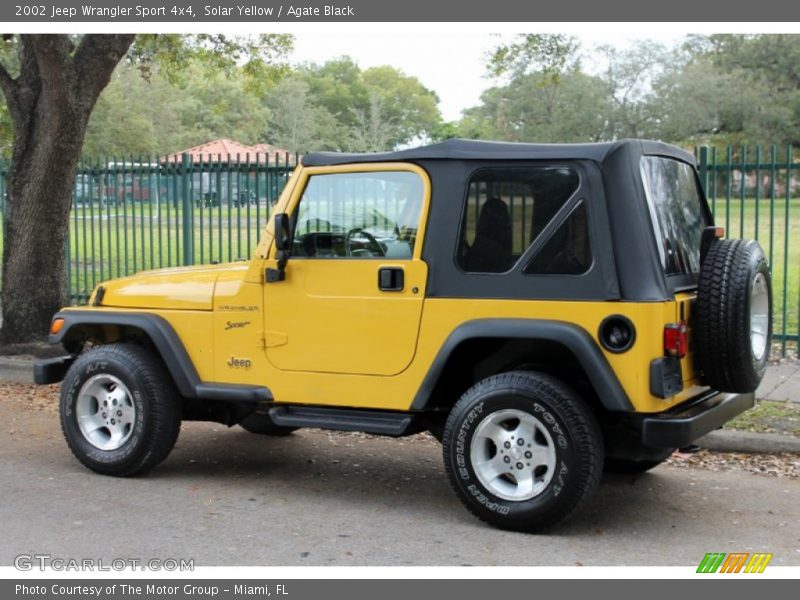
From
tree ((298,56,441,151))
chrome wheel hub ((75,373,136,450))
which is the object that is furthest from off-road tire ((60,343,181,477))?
tree ((298,56,441,151))

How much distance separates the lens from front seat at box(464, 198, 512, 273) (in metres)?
5.67

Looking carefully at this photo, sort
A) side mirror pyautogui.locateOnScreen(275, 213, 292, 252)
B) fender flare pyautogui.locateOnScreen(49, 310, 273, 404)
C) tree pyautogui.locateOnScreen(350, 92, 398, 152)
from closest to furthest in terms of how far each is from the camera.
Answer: side mirror pyautogui.locateOnScreen(275, 213, 292, 252), fender flare pyautogui.locateOnScreen(49, 310, 273, 404), tree pyautogui.locateOnScreen(350, 92, 398, 152)

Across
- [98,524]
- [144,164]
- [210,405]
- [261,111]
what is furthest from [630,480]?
[261,111]

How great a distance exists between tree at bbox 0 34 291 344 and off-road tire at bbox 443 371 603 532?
275 inches

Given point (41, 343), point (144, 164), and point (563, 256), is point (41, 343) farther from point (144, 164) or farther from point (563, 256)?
point (563, 256)

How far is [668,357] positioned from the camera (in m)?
5.34

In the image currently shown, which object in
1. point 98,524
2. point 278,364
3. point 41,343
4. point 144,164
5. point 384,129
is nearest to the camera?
point 98,524

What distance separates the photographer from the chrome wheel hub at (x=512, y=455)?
5.43m

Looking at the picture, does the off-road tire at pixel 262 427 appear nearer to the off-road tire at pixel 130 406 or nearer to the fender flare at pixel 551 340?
the off-road tire at pixel 130 406

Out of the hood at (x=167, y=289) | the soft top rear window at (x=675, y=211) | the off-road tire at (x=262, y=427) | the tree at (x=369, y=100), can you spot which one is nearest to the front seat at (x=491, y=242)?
the soft top rear window at (x=675, y=211)

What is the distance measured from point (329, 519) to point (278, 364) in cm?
102

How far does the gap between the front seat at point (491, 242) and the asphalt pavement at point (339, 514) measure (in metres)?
1.48

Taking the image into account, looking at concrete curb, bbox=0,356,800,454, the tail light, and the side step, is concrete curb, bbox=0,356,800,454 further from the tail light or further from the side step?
the side step

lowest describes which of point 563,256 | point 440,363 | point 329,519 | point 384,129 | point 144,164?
point 329,519
